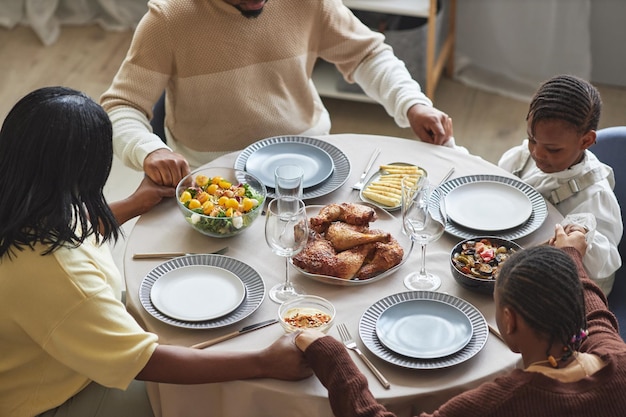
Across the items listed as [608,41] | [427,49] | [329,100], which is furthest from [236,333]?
[608,41]

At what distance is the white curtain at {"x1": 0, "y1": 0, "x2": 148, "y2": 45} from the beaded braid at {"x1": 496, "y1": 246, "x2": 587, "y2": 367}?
12.3 feet

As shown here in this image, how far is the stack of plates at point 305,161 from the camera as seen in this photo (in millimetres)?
2158

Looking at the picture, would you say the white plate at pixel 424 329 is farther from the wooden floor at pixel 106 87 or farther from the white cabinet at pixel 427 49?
the white cabinet at pixel 427 49

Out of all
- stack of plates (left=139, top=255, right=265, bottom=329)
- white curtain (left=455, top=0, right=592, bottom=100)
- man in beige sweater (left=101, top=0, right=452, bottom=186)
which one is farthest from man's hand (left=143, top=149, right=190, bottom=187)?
white curtain (left=455, top=0, right=592, bottom=100)

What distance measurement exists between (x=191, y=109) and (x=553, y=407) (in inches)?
59.4

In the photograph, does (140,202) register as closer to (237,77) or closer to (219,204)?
(219,204)

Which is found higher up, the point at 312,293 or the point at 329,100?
the point at 312,293

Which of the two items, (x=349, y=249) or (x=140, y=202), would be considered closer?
(x=349, y=249)

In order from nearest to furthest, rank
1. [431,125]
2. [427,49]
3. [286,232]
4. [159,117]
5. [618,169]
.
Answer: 1. [286,232]
2. [618,169]
3. [431,125]
4. [159,117]
5. [427,49]

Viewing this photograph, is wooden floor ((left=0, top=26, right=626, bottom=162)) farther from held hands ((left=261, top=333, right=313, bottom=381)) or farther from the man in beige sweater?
held hands ((left=261, top=333, right=313, bottom=381))

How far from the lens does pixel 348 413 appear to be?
1.50m

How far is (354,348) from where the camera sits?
1647 mm

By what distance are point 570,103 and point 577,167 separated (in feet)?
0.61

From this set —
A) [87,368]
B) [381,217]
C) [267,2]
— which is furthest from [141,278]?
[267,2]
